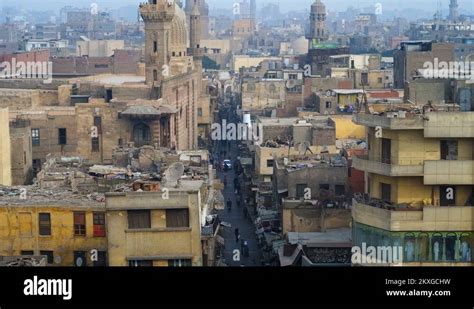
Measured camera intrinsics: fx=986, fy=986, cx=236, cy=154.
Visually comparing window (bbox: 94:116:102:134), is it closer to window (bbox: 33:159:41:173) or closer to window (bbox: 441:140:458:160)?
window (bbox: 33:159:41:173)

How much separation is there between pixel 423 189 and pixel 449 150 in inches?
23.1

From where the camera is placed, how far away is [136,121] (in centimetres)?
2812

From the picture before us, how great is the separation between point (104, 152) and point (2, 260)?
1493 cm

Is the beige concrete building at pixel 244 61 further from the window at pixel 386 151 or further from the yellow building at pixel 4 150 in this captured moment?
the window at pixel 386 151

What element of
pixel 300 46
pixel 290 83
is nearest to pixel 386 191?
pixel 290 83

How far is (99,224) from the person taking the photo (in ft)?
49.2

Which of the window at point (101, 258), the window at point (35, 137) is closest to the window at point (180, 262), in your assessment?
the window at point (101, 258)

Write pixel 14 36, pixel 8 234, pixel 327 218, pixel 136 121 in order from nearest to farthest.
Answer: pixel 8 234 → pixel 327 218 → pixel 136 121 → pixel 14 36

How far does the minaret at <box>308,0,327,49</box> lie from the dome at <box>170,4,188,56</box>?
25.6 m

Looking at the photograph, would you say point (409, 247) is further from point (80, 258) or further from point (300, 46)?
point (300, 46)

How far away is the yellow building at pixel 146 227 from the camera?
1364 centimetres
